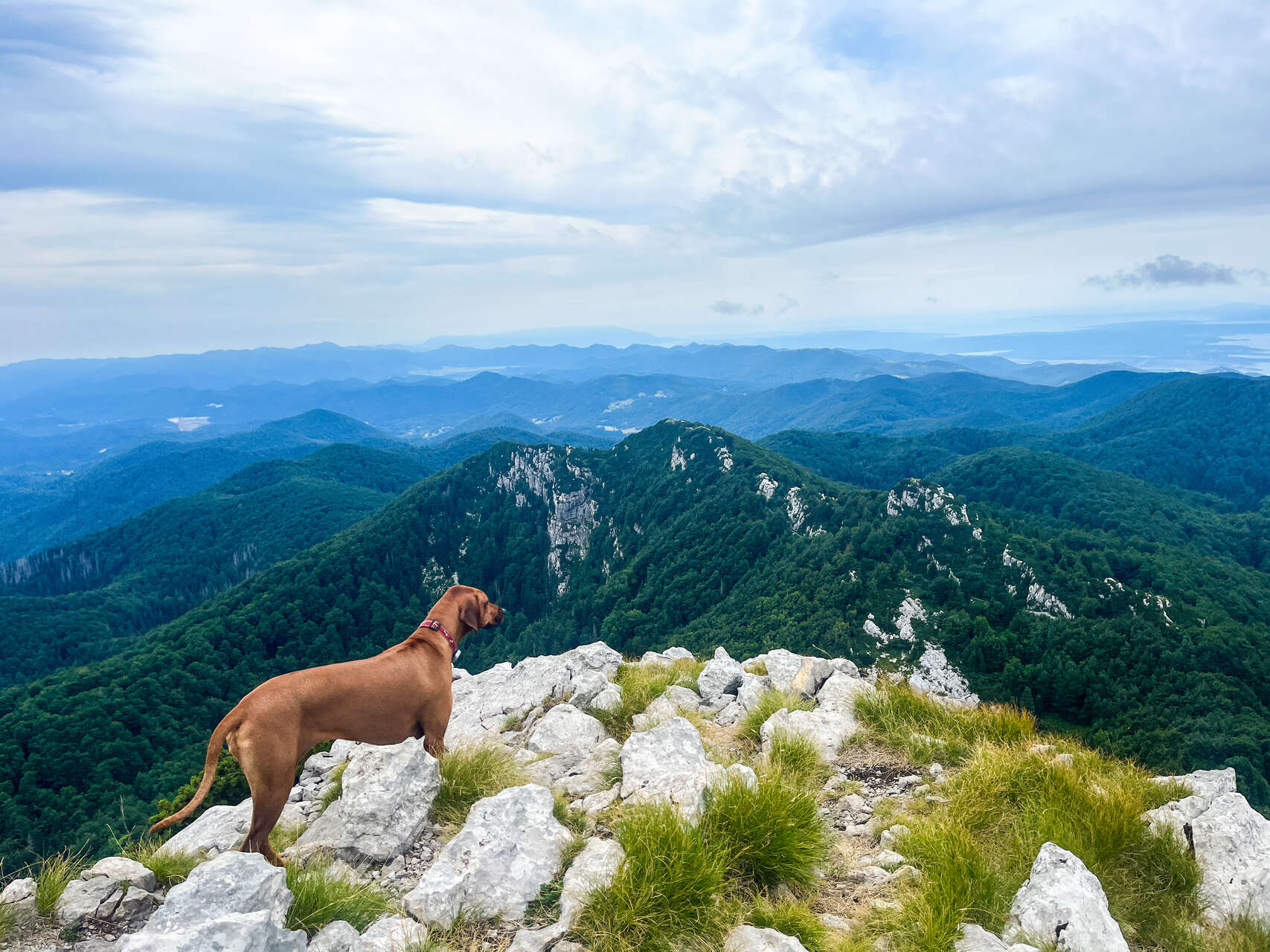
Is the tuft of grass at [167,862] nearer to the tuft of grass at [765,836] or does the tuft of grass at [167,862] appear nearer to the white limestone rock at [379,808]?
the white limestone rock at [379,808]

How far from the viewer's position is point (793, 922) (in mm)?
4547

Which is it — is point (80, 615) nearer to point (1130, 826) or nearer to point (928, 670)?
point (928, 670)

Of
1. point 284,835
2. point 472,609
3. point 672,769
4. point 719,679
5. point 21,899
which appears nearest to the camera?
point 21,899

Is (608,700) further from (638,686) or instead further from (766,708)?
(766,708)

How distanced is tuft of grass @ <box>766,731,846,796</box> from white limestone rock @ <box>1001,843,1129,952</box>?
2269 millimetres

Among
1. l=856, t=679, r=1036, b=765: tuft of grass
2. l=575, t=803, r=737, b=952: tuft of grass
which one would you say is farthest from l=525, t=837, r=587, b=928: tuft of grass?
l=856, t=679, r=1036, b=765: tuft of grass

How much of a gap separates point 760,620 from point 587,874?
242ft

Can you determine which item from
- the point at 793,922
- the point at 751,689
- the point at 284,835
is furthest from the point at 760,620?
the point at 793,922

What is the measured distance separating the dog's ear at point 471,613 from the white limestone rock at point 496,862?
2.57m

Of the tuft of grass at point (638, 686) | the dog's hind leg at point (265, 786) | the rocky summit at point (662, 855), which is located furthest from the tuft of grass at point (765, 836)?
the dog's hind leg at point (265, 786)

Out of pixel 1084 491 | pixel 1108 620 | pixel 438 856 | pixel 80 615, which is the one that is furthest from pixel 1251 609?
pixel 80 615

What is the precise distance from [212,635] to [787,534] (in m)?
93.1

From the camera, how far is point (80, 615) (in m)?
138

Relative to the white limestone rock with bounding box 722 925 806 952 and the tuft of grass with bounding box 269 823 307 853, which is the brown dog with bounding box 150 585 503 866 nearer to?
the tuft of grass with bounding box 269 823 307 853
